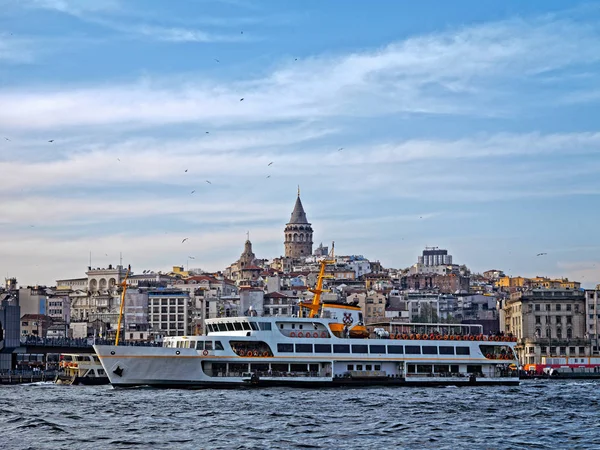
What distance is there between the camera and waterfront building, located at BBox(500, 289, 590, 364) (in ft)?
414

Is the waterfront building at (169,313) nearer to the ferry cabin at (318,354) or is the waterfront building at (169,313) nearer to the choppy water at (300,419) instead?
the ferry cabin at (318,354)

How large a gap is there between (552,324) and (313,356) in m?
65.1

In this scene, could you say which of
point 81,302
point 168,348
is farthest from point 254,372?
point 81,302

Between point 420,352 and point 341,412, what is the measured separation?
69.2 feet

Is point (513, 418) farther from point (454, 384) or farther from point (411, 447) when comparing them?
point (454, 384)

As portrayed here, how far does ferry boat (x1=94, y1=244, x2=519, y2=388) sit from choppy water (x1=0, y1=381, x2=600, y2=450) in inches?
76.0

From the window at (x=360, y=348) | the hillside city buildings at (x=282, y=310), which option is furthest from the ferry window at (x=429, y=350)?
the hillside city buildings at (x=282, y=310)

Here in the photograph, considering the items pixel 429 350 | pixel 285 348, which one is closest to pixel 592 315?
pixel 429 350

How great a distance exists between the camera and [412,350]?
236 feet

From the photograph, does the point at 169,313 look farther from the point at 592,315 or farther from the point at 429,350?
the point at 429,350

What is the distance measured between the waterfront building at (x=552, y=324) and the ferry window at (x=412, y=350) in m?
56.9

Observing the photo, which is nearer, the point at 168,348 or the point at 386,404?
the point at 386,404

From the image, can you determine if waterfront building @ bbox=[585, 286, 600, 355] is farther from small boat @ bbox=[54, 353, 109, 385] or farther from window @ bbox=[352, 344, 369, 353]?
window @ bbox=[352, 344, 369, 353]

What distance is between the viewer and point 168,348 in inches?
2628
